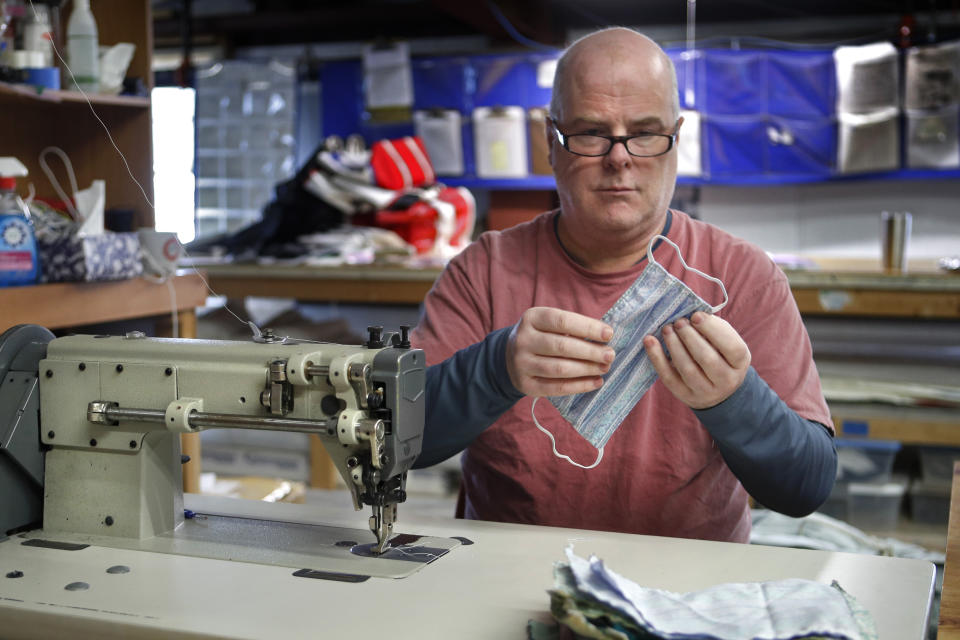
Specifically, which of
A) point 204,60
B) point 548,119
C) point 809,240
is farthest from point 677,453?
point 204,60

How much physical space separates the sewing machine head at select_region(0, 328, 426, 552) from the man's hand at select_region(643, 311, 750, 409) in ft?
1.12

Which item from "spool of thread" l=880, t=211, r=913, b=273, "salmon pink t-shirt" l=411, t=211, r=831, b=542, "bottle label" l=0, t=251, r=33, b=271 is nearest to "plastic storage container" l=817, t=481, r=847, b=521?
"spool of thread" l=880, t=211, r=913, b=273

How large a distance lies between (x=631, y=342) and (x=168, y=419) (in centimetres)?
67

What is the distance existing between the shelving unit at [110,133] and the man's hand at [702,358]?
1915 mm

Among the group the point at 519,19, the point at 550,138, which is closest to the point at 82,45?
the point at 550,138

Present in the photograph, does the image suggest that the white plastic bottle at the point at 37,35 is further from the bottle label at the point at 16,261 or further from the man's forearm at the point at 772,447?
the man's forearm at the point at 772,447

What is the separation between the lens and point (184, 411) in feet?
4.65

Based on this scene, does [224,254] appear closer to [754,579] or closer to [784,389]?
[784,389]

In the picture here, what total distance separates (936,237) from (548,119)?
197 inches

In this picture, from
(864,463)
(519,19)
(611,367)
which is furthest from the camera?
(519,19)

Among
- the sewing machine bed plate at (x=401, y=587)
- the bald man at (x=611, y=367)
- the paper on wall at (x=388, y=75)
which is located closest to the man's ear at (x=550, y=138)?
the bald man at (x=611, y=367)

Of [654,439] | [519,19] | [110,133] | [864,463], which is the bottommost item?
[864,463]

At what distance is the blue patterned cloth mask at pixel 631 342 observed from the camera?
1.36 m

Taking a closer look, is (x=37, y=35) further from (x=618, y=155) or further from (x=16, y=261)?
(x=618, y=155)
